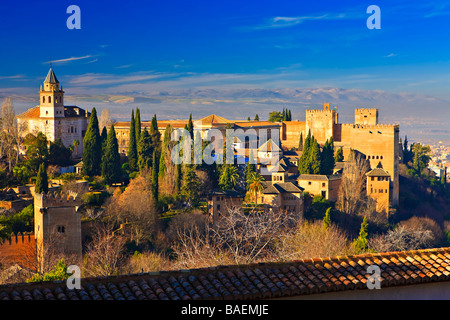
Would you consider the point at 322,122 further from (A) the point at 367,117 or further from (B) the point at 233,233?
(B) the point at 233,233

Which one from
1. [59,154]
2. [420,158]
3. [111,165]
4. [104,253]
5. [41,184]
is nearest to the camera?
[104,253]

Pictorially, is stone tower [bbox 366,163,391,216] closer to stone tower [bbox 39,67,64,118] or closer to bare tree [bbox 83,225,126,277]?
bare tree [bbox 83,225,126,277]

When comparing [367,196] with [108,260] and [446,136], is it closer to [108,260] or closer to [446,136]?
[108,260]

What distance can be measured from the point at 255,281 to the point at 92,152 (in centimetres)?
2518

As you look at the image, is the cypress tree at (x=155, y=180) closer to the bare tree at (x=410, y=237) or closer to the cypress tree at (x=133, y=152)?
the cypress tree at (x=133, y=152)

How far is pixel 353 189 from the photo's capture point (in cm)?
3769

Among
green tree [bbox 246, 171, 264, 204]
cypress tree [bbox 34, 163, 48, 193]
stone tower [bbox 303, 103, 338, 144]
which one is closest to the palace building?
cypress tree [bbox 34, 163, 48, 193]

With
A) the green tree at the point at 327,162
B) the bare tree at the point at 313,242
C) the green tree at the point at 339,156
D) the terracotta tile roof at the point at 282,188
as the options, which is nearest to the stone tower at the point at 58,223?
the bare tree at the point at 313,242

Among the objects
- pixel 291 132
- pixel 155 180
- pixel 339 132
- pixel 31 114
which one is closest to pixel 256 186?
pixel 155 180

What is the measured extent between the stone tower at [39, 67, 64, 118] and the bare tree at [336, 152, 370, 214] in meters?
16.7

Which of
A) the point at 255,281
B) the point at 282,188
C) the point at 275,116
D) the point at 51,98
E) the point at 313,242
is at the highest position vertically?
the point at 51,98

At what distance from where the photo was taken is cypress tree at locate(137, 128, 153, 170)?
34.7 meters

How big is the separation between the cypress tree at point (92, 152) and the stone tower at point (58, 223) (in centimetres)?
716

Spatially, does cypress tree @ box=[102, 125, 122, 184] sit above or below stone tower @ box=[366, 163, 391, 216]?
above
